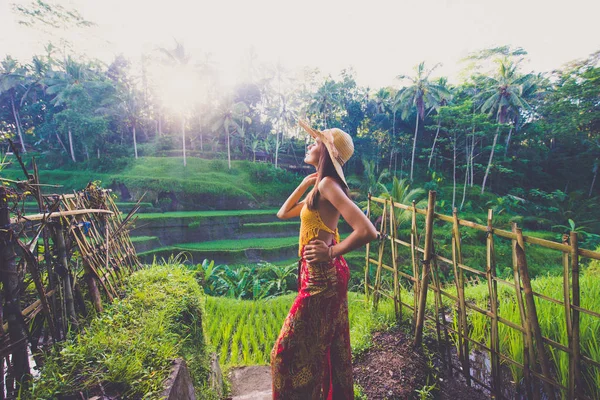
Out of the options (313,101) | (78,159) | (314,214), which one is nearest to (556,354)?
(314,214)

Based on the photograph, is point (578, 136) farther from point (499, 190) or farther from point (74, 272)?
point (74, 272)

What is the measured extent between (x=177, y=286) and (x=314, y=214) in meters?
1.70

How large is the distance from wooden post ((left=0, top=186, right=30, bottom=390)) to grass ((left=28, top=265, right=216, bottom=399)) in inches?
4.7

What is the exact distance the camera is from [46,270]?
6.29ft

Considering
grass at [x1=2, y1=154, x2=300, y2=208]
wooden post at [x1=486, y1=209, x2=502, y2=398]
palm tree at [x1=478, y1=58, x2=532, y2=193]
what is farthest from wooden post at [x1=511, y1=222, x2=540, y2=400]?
palm tree at [x1=478, y1=58, x2=532, y2=193]

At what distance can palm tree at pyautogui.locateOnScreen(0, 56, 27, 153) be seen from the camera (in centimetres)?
2125

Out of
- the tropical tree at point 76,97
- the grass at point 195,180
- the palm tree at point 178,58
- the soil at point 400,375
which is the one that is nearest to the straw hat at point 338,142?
the soil at point 400,375

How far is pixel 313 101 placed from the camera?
23.1 meters

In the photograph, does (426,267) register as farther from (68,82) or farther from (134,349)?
(68,82)

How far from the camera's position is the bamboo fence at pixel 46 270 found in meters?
1.31

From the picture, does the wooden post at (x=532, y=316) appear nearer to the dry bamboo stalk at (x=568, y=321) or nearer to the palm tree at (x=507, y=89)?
the dry bamboo stalk at (x=568, y=321)

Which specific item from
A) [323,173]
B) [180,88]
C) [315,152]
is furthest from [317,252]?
[180,88]

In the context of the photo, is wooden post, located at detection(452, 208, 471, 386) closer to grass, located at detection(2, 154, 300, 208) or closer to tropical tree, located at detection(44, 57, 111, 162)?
grass, located at detection(2, 154, 300, 208)

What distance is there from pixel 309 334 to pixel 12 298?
1.40 metres
